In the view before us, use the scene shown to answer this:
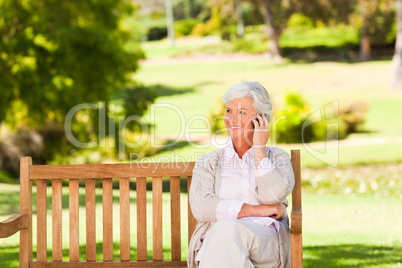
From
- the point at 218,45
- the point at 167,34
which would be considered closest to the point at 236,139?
the point at 218,45

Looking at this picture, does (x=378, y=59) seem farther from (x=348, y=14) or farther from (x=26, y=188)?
(x=26, y=188)

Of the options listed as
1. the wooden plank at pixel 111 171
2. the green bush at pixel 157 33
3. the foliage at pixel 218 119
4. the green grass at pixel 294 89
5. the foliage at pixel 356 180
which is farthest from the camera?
the green bush at pixel 157 33

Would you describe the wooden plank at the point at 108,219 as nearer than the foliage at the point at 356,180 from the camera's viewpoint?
Yes

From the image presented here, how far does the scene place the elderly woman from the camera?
3.36 metres

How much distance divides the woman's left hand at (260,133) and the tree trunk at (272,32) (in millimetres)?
37165

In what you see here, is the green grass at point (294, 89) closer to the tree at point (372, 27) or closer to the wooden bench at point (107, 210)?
the tree at point (372, 27)

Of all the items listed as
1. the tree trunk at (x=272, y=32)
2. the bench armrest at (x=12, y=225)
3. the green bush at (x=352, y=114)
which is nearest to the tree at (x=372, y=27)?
the tree trunk at (x=272, y=32)

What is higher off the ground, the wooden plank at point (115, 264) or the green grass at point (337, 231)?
the wooden plank at point (115, 264)

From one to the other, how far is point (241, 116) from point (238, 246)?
0.86m

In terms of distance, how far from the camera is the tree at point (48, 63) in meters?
14.4

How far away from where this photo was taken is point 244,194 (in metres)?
3.75

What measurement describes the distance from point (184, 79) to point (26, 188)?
3204 centimetres

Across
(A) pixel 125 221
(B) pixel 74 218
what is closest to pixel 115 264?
(A) pixel 125 221

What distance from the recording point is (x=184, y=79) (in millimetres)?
35969
